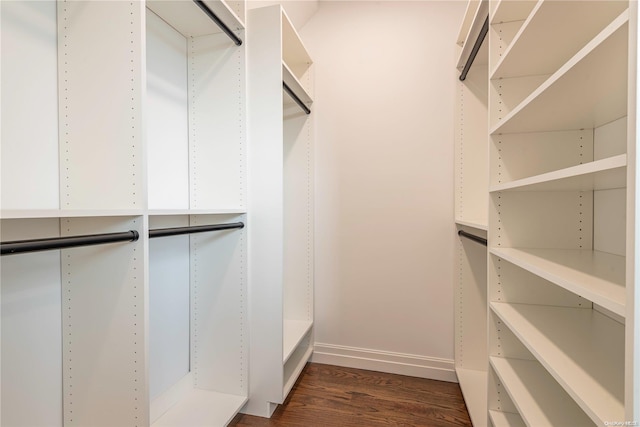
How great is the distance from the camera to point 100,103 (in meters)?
1.00

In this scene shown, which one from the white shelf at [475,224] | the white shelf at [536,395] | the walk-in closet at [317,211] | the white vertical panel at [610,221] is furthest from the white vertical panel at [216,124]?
the white vertical panel at [610,221]

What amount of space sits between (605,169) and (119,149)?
4.27 ft

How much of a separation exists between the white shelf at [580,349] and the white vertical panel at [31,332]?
5.01 feet

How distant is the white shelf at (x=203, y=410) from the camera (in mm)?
1390

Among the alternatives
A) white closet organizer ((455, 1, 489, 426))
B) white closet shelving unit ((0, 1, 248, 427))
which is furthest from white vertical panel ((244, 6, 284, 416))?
white closet organizer ((455, 1, 489, 426))

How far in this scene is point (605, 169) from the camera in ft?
1.97

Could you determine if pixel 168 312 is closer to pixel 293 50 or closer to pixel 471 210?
pixel 293 50

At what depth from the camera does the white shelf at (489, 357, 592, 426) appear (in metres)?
0.93

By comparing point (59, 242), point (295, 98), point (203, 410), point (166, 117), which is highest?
point (295, 98)

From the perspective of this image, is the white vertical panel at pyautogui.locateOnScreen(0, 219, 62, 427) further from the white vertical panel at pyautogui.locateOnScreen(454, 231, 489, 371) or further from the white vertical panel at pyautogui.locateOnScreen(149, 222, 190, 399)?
the white vertical panel at pyautogui.locateOnScreen(454, 231, 489, 371)

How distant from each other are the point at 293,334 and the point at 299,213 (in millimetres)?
851

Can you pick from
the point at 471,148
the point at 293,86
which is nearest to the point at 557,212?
the point at 471,148

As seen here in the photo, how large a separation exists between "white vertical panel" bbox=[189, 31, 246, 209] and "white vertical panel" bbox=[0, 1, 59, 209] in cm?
65

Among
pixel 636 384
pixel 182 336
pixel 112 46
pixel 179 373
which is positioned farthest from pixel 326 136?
pixel 636 384
